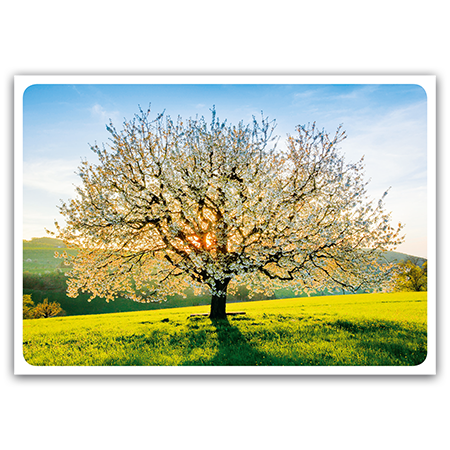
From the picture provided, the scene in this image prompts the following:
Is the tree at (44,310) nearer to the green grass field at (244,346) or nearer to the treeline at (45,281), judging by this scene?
the green grass field at (244,346)

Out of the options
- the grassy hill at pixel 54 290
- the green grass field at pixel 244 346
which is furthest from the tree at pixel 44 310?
the grassy hill at pixel 54 290

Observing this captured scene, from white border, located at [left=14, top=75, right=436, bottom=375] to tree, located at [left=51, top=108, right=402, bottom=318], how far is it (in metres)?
2.59

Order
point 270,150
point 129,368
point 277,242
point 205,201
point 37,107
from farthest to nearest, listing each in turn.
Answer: point 205,201
point 270,150
point 277,242
point 37,107
point 129,368

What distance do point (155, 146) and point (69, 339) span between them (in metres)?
8.58

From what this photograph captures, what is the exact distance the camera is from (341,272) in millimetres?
10344

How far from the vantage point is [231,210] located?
957 centimetres

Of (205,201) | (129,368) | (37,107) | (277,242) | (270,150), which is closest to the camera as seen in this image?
(129,368)
